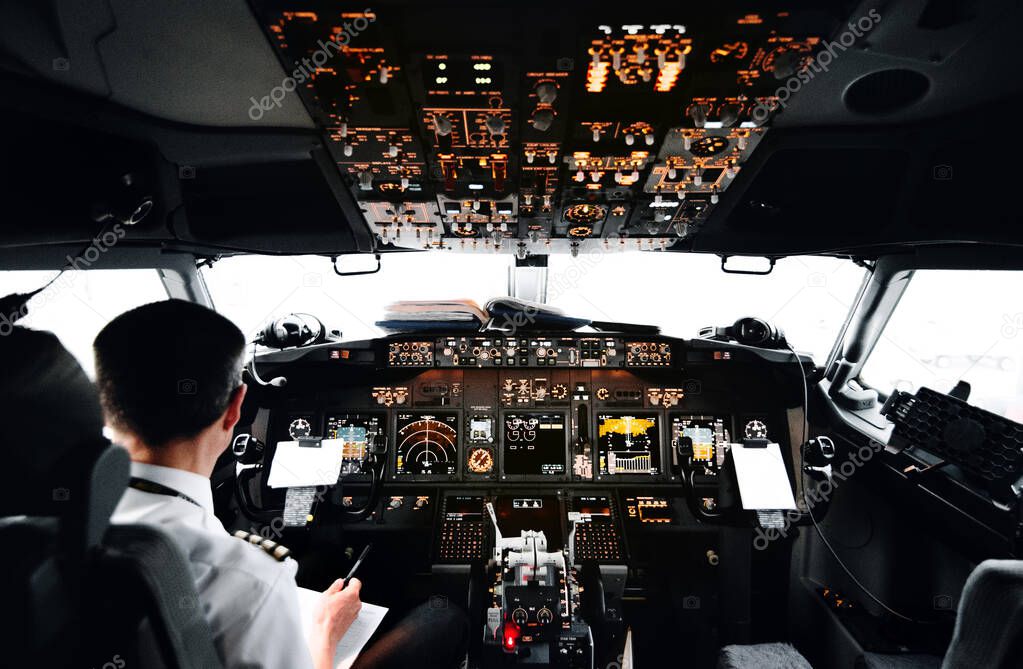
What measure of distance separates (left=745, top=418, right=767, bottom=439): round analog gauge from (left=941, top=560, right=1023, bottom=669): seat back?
1857 mm

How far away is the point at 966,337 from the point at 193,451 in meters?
2.99

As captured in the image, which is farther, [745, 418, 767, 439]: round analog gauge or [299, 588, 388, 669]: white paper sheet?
[745, 418, 767, 439]: round analog gauge

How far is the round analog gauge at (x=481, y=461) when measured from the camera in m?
2.70

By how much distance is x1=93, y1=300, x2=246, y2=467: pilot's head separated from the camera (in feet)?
2.88

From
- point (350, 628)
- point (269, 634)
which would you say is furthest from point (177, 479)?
point (350, 628)

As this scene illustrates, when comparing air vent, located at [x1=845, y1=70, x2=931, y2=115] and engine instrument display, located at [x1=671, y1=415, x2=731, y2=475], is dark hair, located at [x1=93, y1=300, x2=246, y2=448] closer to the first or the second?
air vent, located at [x1=845, y1=70, x2=931, y2=115]

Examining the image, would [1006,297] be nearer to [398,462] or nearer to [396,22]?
[396,22]

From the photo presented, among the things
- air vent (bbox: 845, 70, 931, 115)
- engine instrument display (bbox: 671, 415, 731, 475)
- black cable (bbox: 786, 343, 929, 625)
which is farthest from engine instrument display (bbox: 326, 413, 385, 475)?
air vent (bbox: 845, 70, 931, 115)

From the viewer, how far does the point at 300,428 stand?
2.73 meters

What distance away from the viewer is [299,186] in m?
2.26

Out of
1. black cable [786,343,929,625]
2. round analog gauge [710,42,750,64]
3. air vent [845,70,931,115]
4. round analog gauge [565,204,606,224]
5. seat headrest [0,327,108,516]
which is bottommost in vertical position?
black cable [786,343,929,625]

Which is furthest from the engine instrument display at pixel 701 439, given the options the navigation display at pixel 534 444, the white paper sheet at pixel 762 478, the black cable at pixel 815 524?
the navigation display at pixel 534 444

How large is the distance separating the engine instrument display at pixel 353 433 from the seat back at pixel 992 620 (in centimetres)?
240

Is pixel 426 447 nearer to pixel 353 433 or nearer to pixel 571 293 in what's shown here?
pixel 353 433
